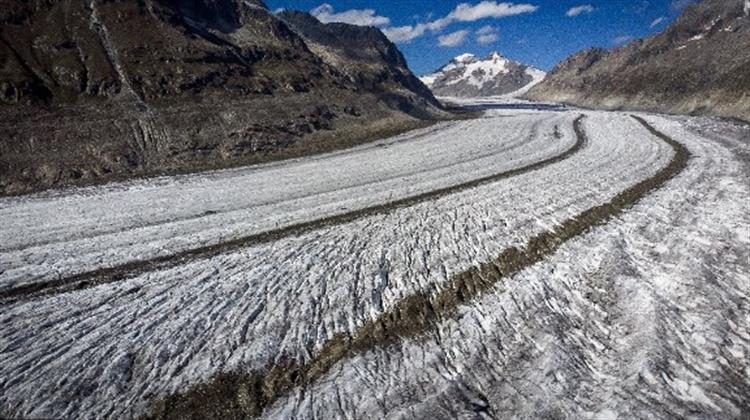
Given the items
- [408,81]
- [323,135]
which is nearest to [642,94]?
[408,81]

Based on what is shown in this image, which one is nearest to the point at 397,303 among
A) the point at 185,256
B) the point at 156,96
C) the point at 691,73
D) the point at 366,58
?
the point at 185,256

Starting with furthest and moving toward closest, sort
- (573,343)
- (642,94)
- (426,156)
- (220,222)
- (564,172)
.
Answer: (642,94)
(426,156)
(564,172)
(220,222)
(573,343)

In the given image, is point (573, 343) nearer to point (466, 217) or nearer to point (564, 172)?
point (466, 217)

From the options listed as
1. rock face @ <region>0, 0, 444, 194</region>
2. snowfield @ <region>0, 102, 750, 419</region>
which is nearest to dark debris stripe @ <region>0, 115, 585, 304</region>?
snowfield @ <region>0, 102, 750, 419</region>

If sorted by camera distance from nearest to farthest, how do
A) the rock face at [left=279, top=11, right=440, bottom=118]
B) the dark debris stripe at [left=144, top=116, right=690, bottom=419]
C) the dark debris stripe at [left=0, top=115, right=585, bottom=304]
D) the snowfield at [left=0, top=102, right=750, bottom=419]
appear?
1. the dark debris stripe at [left=144, top=116, right=690, bottom=419]
2. the snowfield at [left=0, top=102, right=750, bottom=419]
3. the dark debris stripe at [left=0, top=115, right=585, bottom=304]
4. the rock face at [left=279, top=11, right=440, bottom=118]

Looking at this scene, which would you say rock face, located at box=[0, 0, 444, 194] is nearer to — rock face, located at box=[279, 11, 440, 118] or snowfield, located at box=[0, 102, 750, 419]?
rock face, located at box=[279, 11, 440, 118]

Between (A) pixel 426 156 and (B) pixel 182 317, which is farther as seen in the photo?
(A) pixel 426 156
